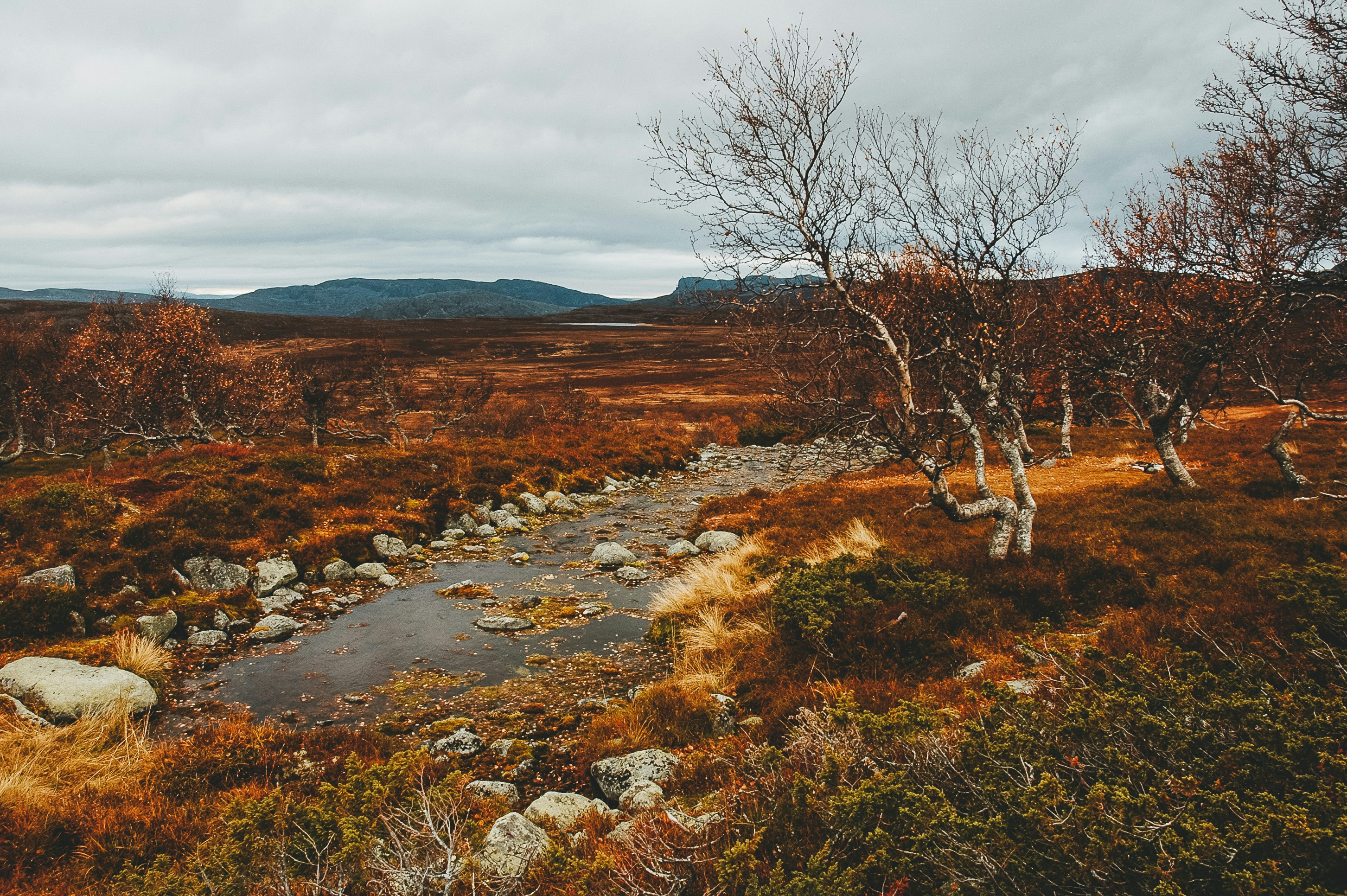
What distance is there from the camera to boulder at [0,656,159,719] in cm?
757

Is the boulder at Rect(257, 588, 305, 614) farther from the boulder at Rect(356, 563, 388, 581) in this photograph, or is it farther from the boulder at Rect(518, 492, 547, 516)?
the boulder at Rect(518, 492, 547, 516)

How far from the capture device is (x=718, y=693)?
808 centimetres

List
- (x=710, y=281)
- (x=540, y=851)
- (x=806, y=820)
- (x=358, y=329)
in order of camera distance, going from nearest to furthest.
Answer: (x=806, y=820) < (x=540, y=851) < (x=710, y=281) < (x=358, y=329)

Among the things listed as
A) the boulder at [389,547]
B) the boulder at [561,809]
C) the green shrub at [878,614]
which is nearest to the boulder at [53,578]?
the boulder at [389,547]

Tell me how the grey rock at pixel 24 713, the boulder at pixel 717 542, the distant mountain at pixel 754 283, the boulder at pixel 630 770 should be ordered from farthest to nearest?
the boulder at pixel 717 542
the distant mountain at pixel 754 283
the grey rock at pixel 24 713
the boulder at pixel 630 770

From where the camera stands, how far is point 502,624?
11320 millimetres

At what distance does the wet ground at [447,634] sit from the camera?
880 centimetres

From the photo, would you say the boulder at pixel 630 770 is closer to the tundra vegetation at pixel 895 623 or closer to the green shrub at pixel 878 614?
the tundra vegetation at pixel 895 623

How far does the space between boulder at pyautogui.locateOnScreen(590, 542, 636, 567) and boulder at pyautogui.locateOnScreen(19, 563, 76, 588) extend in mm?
9883

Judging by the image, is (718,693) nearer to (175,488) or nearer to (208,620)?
(208,620)

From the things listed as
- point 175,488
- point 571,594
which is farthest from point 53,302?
point 571,594

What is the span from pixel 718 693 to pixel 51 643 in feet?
34.6

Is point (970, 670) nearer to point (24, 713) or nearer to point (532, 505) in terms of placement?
point (24, 713)

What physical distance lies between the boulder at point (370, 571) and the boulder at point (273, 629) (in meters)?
2.46
